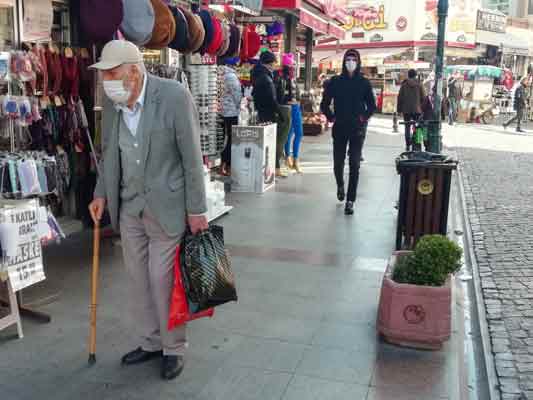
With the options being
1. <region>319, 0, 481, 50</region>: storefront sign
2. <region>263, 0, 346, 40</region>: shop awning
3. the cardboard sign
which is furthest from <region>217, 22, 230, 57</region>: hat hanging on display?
<region>319, 0, 481, 50</region>: storefront sign

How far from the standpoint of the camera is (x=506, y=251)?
7027 millimetres

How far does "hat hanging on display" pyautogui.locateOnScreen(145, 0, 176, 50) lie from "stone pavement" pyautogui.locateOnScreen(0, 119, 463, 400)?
2169mm

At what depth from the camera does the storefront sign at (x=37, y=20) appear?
223 inches

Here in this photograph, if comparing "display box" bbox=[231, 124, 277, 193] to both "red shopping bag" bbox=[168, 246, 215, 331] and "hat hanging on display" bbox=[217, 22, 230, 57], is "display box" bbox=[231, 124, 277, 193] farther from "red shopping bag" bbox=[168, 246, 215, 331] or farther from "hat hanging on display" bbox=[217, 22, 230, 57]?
"red shopping bag" bbox=[168, 246, 215, 331]

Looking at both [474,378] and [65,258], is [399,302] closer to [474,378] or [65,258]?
[474,378]

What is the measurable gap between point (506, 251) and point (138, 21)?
4.57 meters

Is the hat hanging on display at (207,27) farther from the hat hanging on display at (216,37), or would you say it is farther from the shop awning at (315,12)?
A: the shop awning at (315,12)

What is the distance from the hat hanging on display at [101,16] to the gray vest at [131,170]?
230cm

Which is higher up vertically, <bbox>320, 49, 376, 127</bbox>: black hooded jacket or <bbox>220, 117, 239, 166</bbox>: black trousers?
<bbox>320, 49, 376, 127</bbox>: black hooded jacket

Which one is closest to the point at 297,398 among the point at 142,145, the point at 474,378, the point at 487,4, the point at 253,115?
the point at 474,378

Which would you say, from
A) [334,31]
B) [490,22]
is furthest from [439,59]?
[490,22]

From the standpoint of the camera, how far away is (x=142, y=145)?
351cm

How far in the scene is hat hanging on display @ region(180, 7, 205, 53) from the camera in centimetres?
738

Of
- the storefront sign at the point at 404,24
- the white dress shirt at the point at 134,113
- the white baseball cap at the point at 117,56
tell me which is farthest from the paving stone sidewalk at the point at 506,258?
the storefront sign at the point at 404,24
